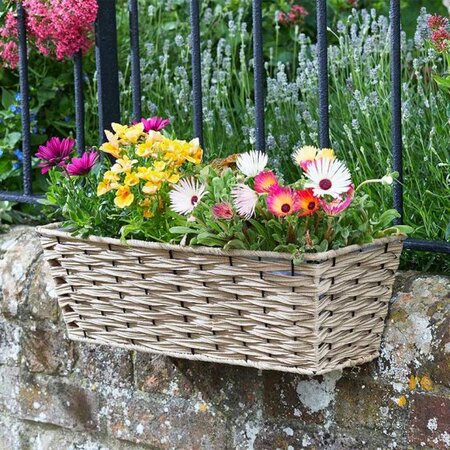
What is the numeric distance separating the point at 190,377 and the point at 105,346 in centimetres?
28

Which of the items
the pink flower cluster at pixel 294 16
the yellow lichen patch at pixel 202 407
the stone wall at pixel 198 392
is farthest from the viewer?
the pink flower cluster at pixel 294 16

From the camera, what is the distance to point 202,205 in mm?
2236

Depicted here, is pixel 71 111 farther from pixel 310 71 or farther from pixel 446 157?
pixel 446 157

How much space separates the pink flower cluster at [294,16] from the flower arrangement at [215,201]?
1.56 m

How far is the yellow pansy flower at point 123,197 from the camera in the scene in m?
2.32

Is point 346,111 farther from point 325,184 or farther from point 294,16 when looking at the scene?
point 325,184

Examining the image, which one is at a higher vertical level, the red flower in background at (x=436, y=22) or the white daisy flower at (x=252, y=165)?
the red flower in background at (x=436, y=22)

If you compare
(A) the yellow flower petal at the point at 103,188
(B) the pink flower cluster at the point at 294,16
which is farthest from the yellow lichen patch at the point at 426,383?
(B) the pink flower cluster at the point at 294,16

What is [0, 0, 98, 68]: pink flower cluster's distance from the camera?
2.88 m

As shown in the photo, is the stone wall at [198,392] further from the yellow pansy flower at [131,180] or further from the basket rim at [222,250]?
the yellow pansy flower at [131,180]

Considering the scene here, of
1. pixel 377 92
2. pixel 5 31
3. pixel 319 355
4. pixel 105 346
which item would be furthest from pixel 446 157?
pixel 5 31

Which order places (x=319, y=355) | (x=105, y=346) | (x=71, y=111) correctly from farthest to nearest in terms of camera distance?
(x=71, y=111)
(x=105, y=346)
(x=319, y=355)

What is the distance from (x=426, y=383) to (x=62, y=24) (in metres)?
1.33

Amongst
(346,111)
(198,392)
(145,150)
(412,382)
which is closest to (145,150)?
(145,150)
